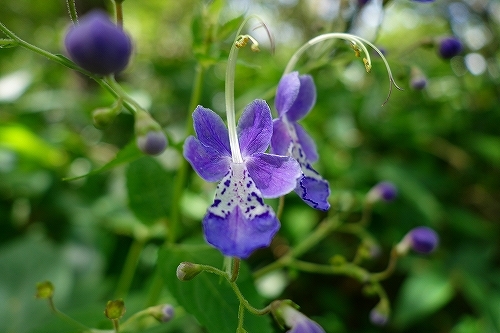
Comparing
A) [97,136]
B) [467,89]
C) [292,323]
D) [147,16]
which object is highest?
[292,323]

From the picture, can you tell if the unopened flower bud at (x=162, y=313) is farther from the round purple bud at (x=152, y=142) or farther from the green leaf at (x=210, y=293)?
the round purple bud at (x=152, y=142)

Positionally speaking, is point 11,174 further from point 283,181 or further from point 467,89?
point 467,89

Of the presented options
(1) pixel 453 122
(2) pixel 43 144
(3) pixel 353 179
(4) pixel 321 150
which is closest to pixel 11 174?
(2) pixel 43 144

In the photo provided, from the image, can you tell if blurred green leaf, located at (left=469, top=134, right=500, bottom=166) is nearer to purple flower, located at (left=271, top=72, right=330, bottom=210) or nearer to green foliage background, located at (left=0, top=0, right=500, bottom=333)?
green foliage background, located at (left=0, top=0, right=500, bottom=333)

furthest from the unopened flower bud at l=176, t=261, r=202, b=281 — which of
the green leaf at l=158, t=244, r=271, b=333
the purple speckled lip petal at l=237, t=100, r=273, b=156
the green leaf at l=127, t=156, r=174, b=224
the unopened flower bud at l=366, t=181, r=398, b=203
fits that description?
the unopened flower bud at l=366, t=181, r=398, b=203

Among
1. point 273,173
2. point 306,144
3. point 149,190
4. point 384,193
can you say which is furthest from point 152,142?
point 384,193
